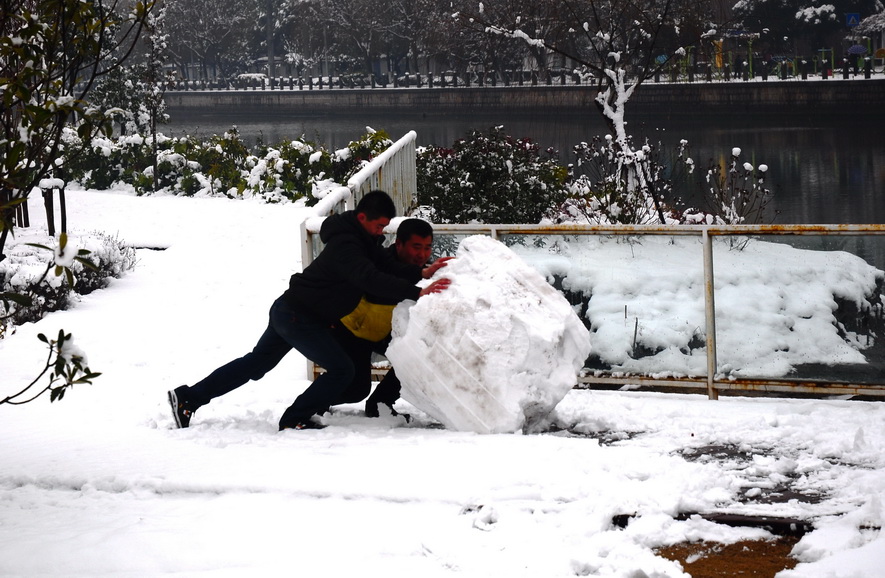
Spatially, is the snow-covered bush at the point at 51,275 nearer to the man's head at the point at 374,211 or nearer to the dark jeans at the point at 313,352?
the dark jeans at the point at 313,352

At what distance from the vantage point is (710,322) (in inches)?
292

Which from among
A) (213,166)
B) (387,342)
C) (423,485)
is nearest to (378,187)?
(387,342)

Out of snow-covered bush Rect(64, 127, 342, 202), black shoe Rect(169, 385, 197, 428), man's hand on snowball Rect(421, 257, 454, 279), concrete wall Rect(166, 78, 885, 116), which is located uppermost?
concrete wall Rect(166, 78, 885, 116)

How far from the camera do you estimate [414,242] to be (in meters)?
6.57

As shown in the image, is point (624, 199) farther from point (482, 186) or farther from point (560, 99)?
point (560, 99)

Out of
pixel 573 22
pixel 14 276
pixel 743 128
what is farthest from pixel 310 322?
pixel 743 128

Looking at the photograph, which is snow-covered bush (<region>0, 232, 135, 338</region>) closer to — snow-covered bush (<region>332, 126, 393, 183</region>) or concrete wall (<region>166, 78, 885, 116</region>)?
snow-covered bush (<region>332, 126, 393, 183</region>)

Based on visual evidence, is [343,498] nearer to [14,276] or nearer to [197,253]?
[14,276]

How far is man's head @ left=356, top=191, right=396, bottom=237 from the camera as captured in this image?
6223 millimetres

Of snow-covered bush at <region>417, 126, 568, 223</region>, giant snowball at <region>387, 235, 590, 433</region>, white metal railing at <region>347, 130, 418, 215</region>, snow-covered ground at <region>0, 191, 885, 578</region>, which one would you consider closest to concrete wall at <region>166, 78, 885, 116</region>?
snow-covered bush at <region>417, 126, 568, 223</region>

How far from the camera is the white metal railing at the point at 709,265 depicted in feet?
23.4

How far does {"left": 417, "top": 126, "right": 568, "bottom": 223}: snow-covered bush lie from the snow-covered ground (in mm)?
7241

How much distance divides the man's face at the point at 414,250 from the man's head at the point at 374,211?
30cm

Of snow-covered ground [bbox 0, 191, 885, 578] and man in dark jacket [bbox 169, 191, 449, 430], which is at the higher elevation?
man in dark jacket [bbox 169, 191, 449, 430]
